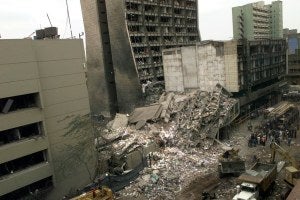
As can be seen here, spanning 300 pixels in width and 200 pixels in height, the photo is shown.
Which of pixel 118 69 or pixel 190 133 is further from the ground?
pixel 118 69

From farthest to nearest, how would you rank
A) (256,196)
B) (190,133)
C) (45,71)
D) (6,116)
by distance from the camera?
1. (190,133)
2. (45,71)
3. (6,116)
4. (256,196)

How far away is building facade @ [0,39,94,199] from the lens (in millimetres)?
24172

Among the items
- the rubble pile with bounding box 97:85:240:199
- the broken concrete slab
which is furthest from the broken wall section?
the broken concrete slab

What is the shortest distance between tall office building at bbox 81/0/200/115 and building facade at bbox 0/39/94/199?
A: 2250cm

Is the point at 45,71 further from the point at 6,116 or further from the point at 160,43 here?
the point at 160,43

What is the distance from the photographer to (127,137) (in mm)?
36750

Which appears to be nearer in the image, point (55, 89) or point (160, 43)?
point (55, 89)

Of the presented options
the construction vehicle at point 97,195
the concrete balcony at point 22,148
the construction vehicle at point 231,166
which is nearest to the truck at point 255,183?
the construction vehicle at point 231,166

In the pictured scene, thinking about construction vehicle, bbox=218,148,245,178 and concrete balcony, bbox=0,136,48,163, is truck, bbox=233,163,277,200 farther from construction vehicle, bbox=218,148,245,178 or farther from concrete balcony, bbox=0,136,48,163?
concrete balcony, bbox=0,136,48,163

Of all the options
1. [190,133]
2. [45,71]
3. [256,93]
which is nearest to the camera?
[45,71]

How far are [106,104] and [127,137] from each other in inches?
764

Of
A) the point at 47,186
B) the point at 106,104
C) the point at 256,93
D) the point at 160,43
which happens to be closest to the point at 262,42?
the point at 256,93

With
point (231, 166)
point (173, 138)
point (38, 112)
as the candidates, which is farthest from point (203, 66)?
point (38, 112)

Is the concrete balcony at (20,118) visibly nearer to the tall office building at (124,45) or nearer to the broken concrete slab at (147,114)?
the broken concrete slab at (147,114)
